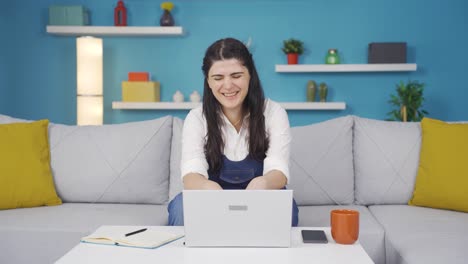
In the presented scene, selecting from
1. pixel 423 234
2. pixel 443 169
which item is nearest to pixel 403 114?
pixel 443 169

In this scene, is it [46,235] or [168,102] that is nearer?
[46,235]

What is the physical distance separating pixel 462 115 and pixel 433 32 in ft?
2.34

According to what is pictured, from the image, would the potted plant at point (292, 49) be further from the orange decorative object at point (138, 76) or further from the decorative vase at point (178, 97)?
the orange decorative object at point (138, 76)

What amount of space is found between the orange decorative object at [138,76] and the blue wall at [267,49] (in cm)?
18

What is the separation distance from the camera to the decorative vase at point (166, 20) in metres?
4.55

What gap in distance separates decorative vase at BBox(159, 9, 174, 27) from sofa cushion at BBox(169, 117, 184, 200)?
196 centimetres

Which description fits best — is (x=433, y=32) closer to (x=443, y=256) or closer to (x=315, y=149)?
(x=315, y=149)

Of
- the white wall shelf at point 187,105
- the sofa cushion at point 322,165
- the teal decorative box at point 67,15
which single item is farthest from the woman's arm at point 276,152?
the teal decorative box at point 67,15

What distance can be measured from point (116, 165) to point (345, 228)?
1.45 meters

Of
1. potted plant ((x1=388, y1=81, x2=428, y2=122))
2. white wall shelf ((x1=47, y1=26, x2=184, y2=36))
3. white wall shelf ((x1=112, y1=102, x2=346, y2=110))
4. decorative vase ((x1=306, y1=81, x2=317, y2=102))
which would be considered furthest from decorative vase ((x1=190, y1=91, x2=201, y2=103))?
potted plant ((x1=388, y1=81, x2=428, y2=122))

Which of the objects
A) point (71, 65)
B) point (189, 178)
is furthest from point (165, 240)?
point (71, 65)

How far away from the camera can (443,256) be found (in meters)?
1.79

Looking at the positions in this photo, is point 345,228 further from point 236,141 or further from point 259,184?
point 236,141

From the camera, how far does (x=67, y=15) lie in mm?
4602
